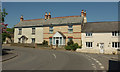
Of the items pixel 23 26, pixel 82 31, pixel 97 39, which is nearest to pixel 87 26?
pixel 82 31

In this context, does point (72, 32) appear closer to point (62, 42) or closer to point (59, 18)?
point (62, 42)

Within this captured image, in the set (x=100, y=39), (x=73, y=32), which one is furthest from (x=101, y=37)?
(x=73, y=32)

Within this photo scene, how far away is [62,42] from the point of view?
37906mm

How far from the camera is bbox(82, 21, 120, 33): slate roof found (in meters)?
33.7

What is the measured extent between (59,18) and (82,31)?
32.9 ft

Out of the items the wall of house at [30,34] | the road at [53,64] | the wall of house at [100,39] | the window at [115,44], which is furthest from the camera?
the wall of house at [30,34]

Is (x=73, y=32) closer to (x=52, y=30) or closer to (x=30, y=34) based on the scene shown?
(x=52, y=30)

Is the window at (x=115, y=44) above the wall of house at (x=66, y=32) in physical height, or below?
below

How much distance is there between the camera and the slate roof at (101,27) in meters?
33.7

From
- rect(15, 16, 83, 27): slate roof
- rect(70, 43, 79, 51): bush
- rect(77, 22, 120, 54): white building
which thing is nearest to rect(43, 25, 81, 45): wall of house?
rect(77, 22, 120, 54): white building

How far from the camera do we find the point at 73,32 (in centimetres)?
3756

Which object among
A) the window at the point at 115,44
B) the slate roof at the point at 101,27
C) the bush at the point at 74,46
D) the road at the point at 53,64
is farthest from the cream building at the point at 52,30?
the road at the point at 53,64

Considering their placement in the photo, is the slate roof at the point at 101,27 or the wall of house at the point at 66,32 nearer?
the slate roof at the point at 101,27

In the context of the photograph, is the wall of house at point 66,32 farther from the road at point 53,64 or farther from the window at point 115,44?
the road at point 53,64
